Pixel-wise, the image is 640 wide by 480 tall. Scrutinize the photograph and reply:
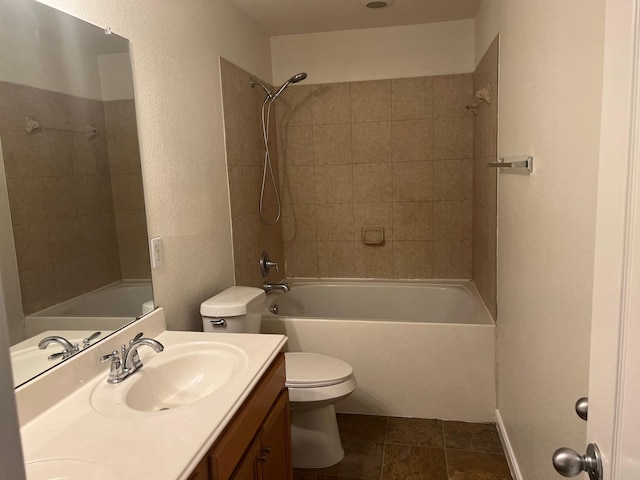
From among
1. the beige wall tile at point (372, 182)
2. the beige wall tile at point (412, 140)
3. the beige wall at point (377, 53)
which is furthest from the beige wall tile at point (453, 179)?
the beige wall at point (377, 53)

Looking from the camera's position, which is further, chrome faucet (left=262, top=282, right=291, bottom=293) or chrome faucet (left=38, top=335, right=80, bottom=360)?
chrome faucet (left=262, top=282, right=291, bottom=293)

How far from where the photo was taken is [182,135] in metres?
2.13

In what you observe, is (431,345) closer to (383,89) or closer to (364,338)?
(364,338)

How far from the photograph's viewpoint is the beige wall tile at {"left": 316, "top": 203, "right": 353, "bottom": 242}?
3605 millimetres

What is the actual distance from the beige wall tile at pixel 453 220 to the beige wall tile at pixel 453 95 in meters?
0.64

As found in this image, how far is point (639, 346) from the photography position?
578 mm

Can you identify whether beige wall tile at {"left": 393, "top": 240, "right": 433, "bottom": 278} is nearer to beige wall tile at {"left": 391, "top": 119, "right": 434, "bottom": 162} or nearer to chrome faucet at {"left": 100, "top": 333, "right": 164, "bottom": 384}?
beige wall tile at {"left": 391, "top": 119, "right": 434, "bottom": 162}

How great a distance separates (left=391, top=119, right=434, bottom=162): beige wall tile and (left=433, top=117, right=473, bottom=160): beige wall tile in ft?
0.14

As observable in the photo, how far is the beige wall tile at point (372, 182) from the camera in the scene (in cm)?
349

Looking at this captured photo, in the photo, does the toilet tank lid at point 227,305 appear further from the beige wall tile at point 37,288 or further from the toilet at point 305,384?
the beige wall tile at point 37,288

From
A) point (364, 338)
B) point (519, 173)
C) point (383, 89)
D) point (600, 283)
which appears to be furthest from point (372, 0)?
point (600, 283)

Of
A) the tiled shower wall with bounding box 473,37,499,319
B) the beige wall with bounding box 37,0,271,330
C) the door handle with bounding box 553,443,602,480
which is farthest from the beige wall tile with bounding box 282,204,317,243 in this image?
the door handle with bounding box 553,443,602,480

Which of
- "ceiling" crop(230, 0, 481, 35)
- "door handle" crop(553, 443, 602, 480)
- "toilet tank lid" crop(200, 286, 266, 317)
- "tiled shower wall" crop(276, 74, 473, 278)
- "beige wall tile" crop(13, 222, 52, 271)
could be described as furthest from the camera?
"tiled shower wall" crop(276, 74, 473, 278)

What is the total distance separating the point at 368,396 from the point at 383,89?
209cm
